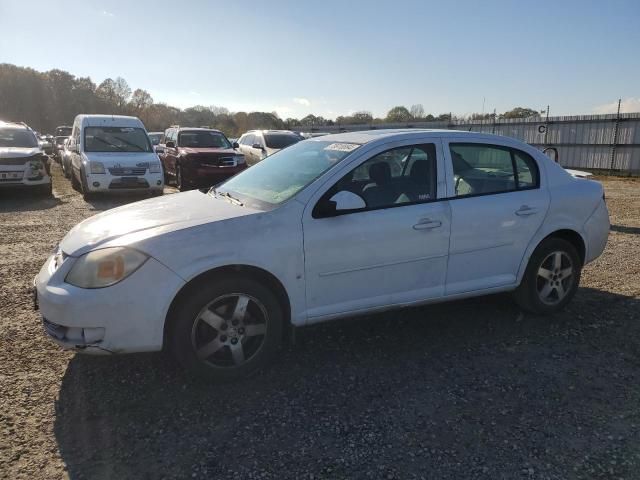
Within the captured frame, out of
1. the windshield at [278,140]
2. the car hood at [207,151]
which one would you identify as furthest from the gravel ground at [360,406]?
the windshield at [278,140]

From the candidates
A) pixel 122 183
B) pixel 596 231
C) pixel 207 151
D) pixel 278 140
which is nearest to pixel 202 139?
pixel 207 151

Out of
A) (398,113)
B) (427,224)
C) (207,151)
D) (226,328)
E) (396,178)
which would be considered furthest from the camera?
(398,113)

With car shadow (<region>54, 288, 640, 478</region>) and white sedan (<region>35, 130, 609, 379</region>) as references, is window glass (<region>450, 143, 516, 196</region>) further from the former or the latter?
car shadow (<region>54, 288, 640, 478</region>)

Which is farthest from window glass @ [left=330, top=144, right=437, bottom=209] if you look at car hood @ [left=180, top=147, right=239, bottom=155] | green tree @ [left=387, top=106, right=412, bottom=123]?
green tree @ [left=387, top=106, right=412, bottom=123]

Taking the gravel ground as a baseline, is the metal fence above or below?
above

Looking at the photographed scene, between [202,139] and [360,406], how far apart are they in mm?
12859

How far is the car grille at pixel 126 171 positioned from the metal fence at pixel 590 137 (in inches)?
509

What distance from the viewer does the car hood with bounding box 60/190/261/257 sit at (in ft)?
10.4

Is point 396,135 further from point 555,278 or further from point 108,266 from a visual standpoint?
point 108,266

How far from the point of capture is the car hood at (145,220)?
3178 millimetres

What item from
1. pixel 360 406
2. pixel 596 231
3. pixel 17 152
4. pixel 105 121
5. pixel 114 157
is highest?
pixel 105 121

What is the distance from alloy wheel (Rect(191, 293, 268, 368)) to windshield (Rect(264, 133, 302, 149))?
12264 mm

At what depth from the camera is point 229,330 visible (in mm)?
3289

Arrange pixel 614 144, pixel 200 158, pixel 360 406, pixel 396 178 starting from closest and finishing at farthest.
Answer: pixel 360 406, pixel 396 178, pixel 200 158, pixel 614 144
